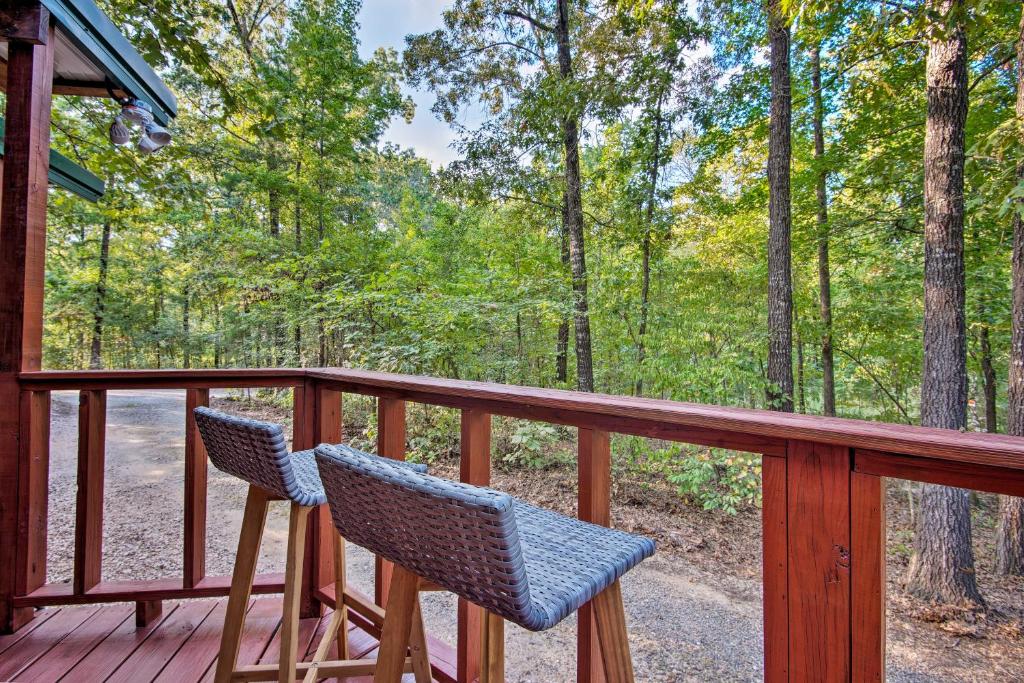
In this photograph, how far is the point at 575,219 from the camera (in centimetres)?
652

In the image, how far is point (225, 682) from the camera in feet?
4.25

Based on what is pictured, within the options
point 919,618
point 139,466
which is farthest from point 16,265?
point 919,618

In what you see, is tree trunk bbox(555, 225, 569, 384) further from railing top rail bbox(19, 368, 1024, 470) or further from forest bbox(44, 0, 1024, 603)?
railing top rail bbox(19, 368, 1024, 470)

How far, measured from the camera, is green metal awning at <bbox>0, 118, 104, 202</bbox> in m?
2.60

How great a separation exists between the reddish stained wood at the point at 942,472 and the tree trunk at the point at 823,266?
661cm

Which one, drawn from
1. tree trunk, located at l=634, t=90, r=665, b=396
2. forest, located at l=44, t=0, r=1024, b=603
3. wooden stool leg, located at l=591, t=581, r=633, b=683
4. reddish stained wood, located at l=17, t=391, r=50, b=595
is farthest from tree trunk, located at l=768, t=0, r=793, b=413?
reddish stained wood, located at l=17, t=391, r=50, b=595

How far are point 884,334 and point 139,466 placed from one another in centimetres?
976

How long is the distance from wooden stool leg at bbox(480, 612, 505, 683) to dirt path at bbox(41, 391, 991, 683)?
94.2 inches

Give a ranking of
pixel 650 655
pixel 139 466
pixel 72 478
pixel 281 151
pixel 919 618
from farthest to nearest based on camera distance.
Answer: pixel 281 151 → pixel 139 466 → pixel 72 478 → pixel 919 618 → pixel 650 655

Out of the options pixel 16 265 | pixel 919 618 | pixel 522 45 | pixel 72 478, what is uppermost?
pixel 522 45

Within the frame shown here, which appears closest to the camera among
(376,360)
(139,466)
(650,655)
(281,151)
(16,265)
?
(16,265)

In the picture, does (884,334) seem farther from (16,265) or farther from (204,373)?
(16,265)

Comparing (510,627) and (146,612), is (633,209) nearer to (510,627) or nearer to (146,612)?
(510,627)

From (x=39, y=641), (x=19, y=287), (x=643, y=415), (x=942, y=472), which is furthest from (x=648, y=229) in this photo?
(x=39, y=641)
